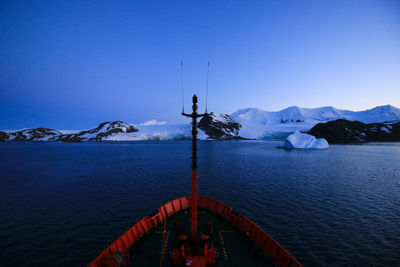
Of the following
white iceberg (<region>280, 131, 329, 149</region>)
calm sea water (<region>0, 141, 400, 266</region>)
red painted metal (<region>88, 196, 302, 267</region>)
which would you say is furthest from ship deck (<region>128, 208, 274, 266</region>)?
white iceberg (<region>280, 131, 329, 149</region>)

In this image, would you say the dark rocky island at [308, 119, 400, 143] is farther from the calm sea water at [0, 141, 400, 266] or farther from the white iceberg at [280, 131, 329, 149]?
the calm sea water at [0, 141, 400, 266]

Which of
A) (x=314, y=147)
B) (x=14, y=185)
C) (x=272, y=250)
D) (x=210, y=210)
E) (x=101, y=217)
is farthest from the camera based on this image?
(x=314, y=147)

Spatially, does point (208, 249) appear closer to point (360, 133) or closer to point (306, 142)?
point (306, 142)

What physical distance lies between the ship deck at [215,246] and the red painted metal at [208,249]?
0.39 metres

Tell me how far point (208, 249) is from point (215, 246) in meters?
1.90

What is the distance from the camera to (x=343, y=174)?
1767 inches

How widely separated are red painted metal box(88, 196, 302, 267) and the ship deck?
39cm

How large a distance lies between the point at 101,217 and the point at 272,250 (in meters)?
20.2

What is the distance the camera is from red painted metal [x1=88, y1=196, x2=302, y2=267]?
10.5m

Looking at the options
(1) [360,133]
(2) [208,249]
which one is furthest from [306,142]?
(1) [360,133]

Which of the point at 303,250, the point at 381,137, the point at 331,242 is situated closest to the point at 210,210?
the point at 303,250

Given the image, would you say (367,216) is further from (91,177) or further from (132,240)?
(91,177)

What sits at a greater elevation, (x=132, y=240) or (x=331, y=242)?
(x=132, y=240)

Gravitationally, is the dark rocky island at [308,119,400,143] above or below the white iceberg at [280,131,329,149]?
above
